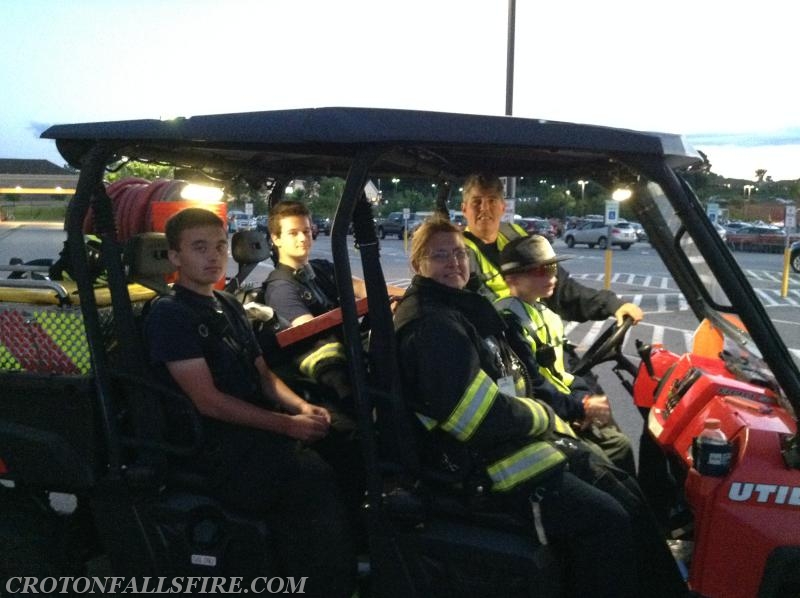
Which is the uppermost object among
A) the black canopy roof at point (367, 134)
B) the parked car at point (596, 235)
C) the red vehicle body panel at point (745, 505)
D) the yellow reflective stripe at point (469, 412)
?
the black canopy roof at point (367, 134)

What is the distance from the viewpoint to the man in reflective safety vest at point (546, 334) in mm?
3127

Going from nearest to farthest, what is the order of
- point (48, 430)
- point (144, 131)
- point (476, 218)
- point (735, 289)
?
point (735, 289) < point (144, 131) < point (48, 430) < point (476, 218)

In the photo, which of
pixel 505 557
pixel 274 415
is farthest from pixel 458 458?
pixel 274 415

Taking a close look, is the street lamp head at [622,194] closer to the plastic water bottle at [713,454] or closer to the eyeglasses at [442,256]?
the eyeglasses at [442,256]

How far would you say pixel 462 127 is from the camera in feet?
7.11

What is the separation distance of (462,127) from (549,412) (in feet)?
3.15

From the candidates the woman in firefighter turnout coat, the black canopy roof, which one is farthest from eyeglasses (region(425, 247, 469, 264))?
the black canopy roof

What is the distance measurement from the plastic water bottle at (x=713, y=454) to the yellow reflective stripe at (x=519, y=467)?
0.40m

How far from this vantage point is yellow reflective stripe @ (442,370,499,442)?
2275 mm

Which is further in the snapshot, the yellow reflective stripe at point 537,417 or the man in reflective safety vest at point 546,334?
the man in reflective safety vest at point 546,334

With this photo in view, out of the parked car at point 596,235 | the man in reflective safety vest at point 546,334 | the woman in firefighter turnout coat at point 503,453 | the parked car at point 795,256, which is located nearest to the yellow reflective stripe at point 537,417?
the woman in firefighter turnout coat at point 503,453

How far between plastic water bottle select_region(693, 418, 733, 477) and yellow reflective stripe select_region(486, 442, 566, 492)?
15.6 inches

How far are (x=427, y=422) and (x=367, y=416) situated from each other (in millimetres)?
178

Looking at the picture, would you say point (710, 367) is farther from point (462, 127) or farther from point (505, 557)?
point (462, 127)
